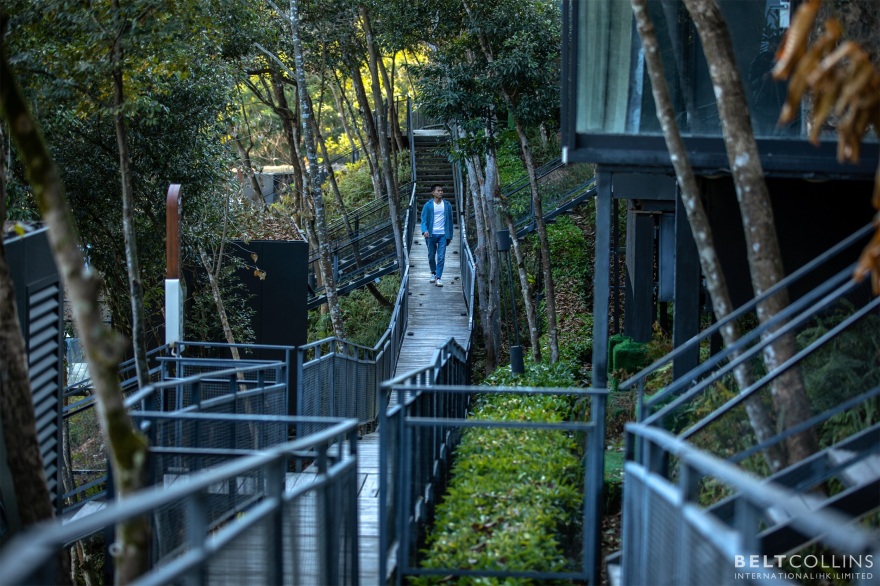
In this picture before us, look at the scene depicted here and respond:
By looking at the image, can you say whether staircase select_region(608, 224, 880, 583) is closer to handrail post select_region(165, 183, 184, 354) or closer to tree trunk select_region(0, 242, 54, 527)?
tree trunk select_region(0, 242, 54, 527)

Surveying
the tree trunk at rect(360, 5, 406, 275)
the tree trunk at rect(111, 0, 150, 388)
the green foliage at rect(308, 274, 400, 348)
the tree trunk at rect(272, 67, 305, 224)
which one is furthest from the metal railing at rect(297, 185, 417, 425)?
the tree trunk at rect(272, 67, 305, 224)

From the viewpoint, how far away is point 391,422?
6.52 m

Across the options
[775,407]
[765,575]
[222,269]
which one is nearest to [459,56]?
[222,269]

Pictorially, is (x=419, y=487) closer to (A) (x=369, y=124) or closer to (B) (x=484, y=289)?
(B) (x=484, y=289)

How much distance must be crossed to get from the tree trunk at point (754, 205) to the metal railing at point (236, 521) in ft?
9.84

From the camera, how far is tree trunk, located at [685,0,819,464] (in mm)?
6680

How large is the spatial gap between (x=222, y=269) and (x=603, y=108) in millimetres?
9843

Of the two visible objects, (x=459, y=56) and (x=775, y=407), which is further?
(x=459, y=56)

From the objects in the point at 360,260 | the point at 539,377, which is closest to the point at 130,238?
the point at 539,377

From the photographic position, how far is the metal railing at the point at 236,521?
9.08 ft

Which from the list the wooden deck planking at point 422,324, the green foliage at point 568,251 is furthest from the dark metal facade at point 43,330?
the green foliage at point 568,251

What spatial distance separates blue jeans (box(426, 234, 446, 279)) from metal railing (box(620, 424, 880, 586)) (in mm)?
14262

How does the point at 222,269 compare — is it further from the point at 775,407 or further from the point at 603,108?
the point at 775,407

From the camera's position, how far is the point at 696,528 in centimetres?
365
